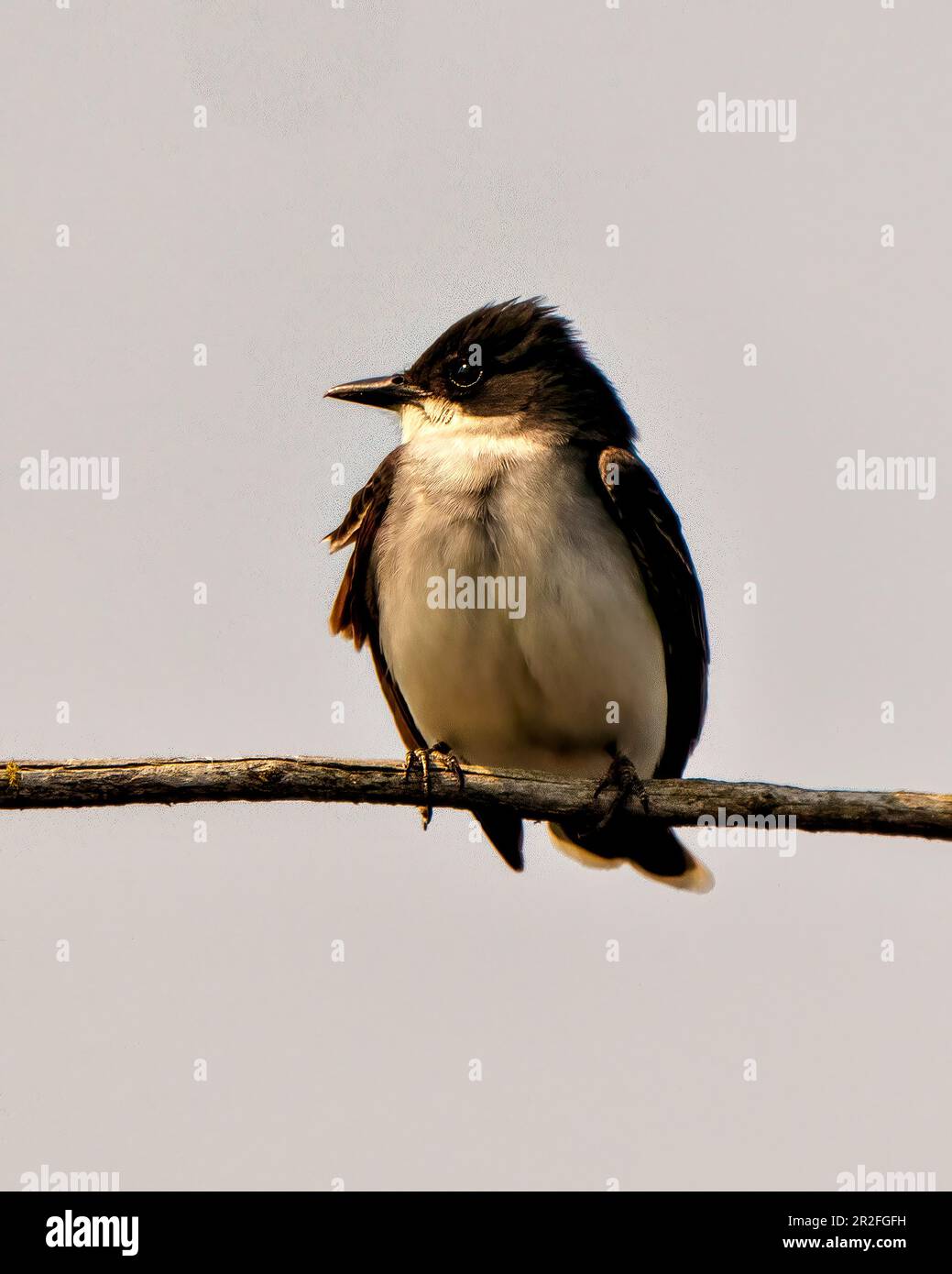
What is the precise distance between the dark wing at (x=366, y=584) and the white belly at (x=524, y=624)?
0.64 feet

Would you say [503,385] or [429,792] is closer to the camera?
[429,792]

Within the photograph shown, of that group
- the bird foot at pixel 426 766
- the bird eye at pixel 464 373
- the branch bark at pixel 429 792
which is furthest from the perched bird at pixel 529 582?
the bird foot at pixel 426 766

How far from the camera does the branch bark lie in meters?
7.25

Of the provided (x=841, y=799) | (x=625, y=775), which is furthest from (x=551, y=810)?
(x=841, y=799)

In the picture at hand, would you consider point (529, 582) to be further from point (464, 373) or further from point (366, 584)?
point (464, 373)

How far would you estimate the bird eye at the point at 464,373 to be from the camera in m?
10.2

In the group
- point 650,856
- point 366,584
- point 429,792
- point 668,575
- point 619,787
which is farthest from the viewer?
point 650,856

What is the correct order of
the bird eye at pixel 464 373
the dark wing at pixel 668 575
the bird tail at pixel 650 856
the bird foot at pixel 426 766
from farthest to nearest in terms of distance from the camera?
the bird tail at pixel 650 856, the bird eye at pixel 464 373, the dark wing at pixel 668 575, the bird foot at pixel 426 766

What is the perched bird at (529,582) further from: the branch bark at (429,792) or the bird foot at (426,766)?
the bird foot at (426,766)

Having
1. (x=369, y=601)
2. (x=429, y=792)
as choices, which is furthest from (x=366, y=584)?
(x=429, y=792)

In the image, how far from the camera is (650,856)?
408 inches

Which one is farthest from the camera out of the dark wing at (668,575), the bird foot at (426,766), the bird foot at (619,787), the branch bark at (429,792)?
the dark wing at (668,575)

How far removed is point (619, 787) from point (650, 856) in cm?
205

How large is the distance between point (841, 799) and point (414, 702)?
2.99m
